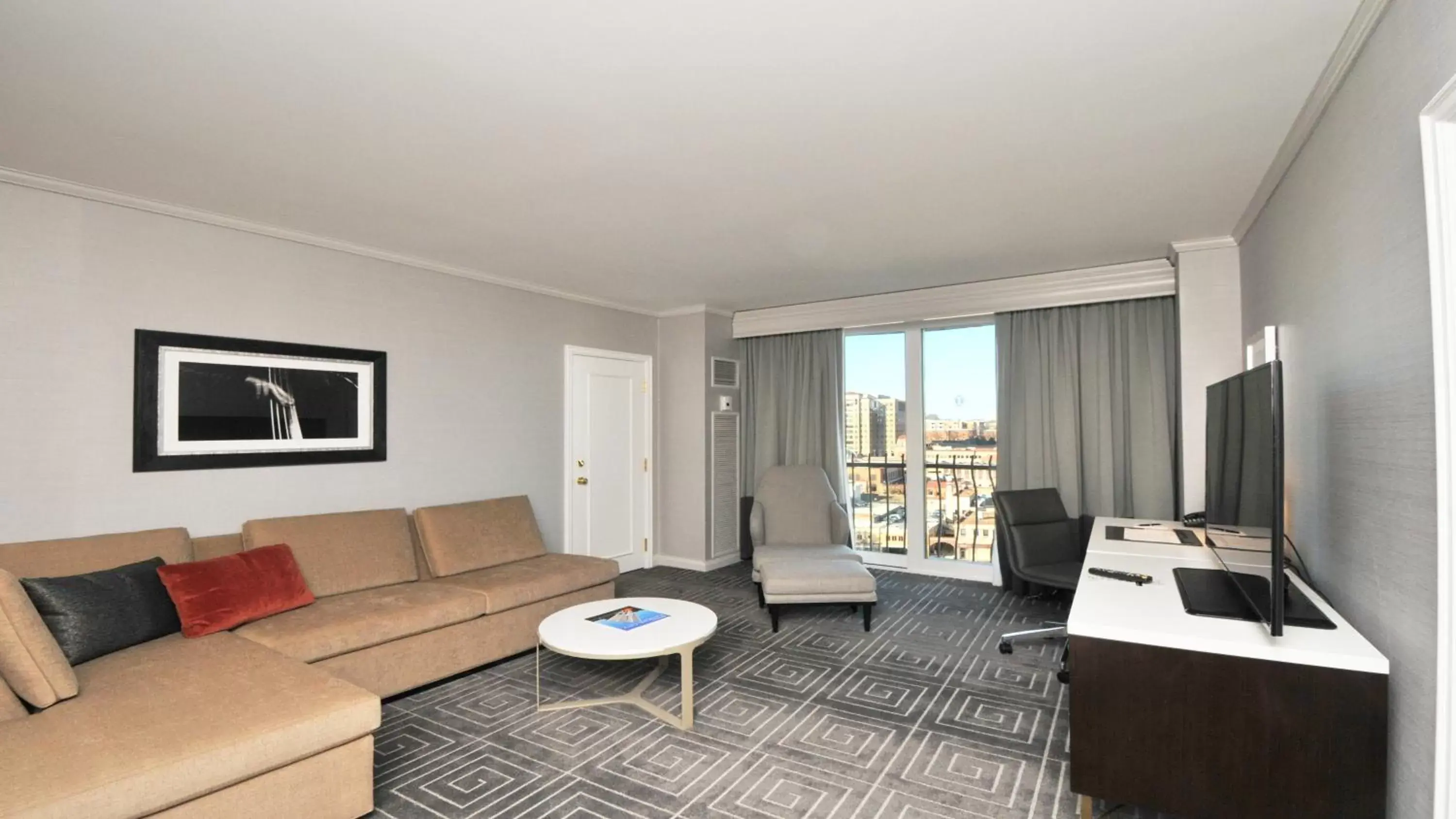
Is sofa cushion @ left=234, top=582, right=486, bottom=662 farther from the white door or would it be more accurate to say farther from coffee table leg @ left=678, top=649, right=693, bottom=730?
the white door

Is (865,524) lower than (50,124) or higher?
lower

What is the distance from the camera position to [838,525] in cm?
505

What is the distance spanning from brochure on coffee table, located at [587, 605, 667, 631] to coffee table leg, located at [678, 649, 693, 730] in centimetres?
33

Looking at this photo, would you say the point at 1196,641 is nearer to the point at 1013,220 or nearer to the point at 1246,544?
the point at 1246,544

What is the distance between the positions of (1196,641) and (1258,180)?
2.37 meters

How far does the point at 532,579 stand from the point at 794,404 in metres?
3.12

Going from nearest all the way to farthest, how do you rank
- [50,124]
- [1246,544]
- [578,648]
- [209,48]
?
[209,48]
[1246,544]
[50,124]
[578,648]

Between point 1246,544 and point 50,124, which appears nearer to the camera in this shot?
point 1246,544

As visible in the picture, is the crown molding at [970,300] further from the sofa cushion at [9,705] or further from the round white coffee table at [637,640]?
the sofa cushion at [9,705]

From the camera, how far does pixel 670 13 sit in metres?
1.75

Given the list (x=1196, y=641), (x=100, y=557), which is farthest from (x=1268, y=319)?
(x=100, y=557)

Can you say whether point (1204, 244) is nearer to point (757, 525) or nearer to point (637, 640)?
point (757, 525)

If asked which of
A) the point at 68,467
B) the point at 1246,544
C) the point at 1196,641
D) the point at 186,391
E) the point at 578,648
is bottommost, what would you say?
the point at 578,648

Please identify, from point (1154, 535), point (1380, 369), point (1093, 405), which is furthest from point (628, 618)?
point (1093, 405)
